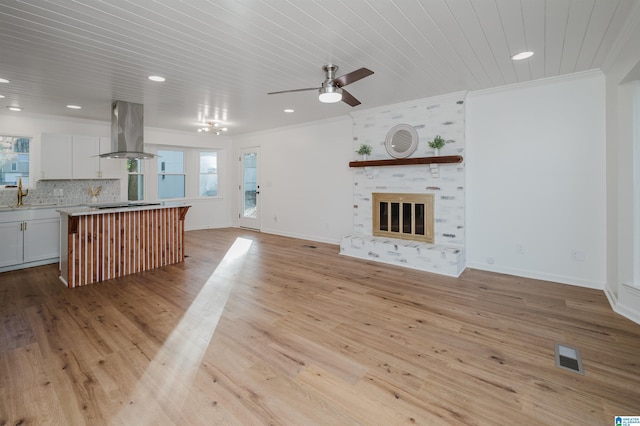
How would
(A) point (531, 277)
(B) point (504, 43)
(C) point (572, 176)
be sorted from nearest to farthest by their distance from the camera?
1. (B) point (504, 43)
2. (C) point (572, 176)
3. (A) point (531, 277)

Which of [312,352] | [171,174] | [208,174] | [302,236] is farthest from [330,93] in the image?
[208,174]

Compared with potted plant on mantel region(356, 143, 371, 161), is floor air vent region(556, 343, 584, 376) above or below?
below

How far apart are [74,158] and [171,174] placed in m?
2.27

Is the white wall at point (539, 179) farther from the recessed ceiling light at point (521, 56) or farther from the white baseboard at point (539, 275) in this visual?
the recessed ceiling light at point (521, 56)

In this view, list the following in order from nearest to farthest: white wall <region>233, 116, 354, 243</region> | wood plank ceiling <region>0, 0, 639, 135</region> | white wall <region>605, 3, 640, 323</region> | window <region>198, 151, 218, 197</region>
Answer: wood plank ceiling <region>0, 0, 639, 135</region> < white wall <region>605, 3, 640, 323</region> < white wall <region>233, 116, 354, 243</region> < window <region>198, 151, 218, 197</region>

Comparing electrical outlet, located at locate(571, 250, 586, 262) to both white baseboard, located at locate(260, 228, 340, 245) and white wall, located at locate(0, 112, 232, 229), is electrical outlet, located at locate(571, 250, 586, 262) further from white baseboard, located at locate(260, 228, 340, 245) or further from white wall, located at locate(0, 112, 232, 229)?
white wall, located at locate(0, 112, 232, 229)

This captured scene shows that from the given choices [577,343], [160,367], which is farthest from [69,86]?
[577,343]

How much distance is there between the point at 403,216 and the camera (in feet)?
16.6

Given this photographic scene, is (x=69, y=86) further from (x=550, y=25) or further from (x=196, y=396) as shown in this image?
(x=550, y=25)

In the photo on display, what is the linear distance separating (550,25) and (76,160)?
23.6ft

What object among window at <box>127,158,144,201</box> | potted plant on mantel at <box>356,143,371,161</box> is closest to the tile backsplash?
window at <box>127,158,144,201</box>

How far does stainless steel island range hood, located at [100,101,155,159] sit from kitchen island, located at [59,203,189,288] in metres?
0.87

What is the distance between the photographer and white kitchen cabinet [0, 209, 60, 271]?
438 centimetres

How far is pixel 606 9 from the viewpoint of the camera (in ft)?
7.50
